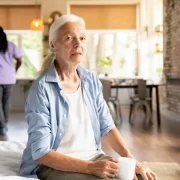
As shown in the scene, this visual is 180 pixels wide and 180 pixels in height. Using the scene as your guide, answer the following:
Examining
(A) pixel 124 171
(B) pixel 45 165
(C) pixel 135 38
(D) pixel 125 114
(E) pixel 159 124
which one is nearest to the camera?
(A) pixel 124 171

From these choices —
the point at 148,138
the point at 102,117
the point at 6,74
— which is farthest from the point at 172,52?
the point at 102,117

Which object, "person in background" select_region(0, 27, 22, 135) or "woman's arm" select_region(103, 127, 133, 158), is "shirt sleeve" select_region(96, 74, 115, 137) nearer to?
"woman's arm" select_region(103, 127, 133, 158)

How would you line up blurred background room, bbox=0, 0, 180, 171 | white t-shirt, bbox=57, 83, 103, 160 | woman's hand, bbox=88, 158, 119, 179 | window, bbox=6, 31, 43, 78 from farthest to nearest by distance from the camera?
window, bbox=6, 31, 43, 78, blurred background room, bbox=0, 0, 180, 171, white t-shirt, bbox=57, 83, 103, 160, woman's hand, bbox=88, 158, 119, 179

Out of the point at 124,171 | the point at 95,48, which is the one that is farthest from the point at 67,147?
the point at 95,48

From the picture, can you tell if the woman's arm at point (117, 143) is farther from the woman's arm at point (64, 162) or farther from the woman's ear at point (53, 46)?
the woman's ear at point (53, 46)

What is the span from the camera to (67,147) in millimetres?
1523

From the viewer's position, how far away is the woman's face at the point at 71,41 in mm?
1530

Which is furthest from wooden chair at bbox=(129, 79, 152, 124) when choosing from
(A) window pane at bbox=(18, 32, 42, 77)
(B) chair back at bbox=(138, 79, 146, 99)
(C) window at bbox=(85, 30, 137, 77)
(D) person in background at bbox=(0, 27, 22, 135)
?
(A) window pane at bbox=(18, 32, 42, 77)

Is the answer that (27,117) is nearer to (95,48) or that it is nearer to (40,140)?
(40,140)

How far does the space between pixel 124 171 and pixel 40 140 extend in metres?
0.33

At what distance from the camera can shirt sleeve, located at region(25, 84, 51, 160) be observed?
1.41m

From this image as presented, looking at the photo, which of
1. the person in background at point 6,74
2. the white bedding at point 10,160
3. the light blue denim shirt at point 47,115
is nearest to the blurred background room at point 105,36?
the person in background at point 6,74

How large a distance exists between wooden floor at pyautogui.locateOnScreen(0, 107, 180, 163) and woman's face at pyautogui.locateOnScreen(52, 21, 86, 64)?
2427mm

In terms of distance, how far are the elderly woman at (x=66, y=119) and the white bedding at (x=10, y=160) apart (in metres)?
0.07
